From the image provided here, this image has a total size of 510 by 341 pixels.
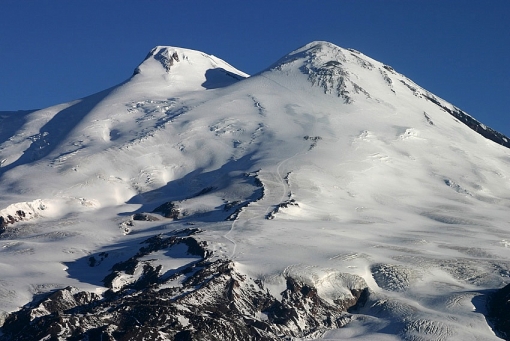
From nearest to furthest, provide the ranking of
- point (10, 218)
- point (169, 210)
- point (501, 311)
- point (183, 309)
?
point (183, 309) < point (501, 311) < point (10, 218) < point (169, 210)

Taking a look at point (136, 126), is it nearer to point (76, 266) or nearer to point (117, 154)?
point (117, 154)

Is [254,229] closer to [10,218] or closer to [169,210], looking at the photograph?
[169,210]

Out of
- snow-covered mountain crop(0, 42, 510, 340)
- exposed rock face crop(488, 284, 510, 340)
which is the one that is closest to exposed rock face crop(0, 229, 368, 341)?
snow-covered mountain crop(0, 42, 510, 340)

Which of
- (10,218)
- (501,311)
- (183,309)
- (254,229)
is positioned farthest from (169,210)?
(501,311)

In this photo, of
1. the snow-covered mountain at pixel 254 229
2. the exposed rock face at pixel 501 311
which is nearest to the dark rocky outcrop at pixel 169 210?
the snow-covered mountain at pixel 254 229

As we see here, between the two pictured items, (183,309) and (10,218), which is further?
(10,218)
